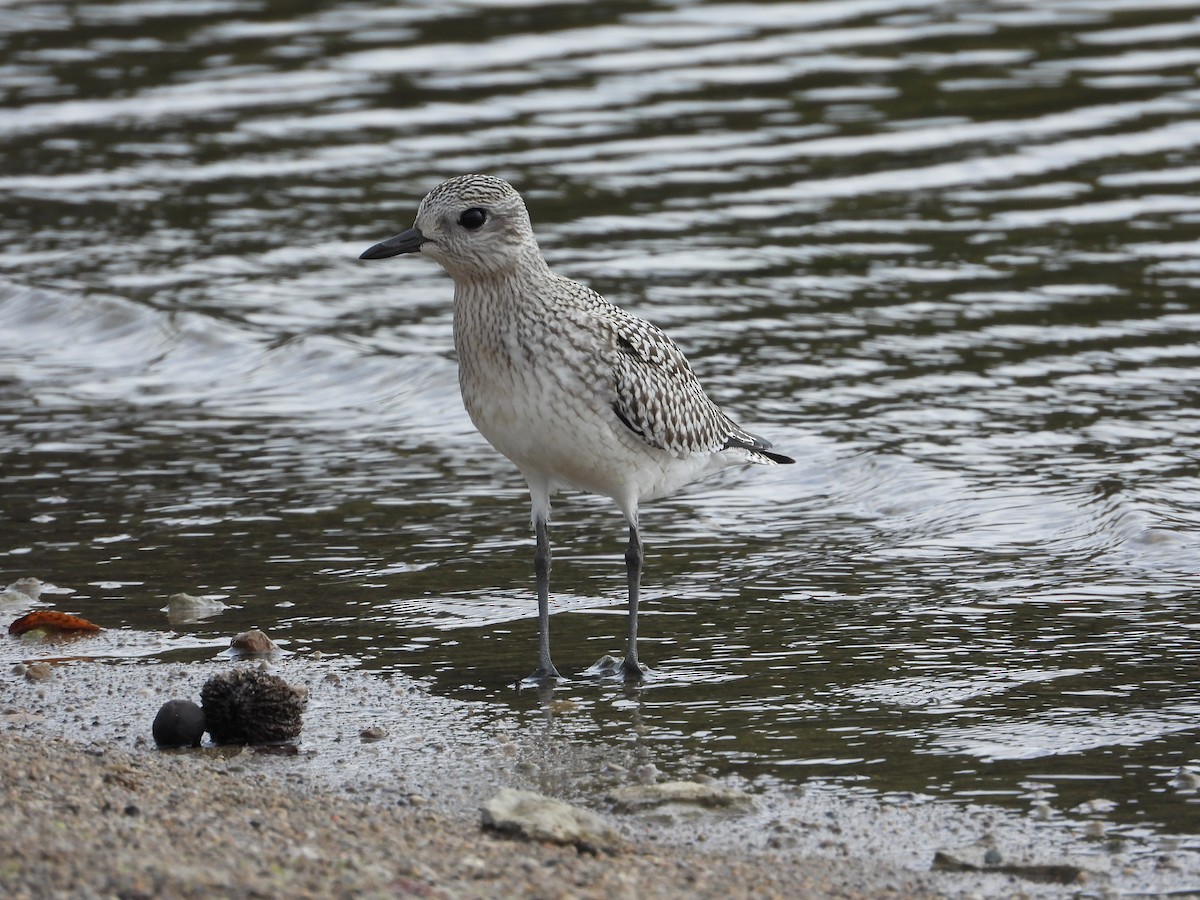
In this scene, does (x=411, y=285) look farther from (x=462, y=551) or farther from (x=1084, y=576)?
(x=1084, y=576)

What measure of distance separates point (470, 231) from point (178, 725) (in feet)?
7.03

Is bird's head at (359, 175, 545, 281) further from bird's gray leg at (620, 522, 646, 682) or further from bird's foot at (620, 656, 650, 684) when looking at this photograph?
bird's foot at (620, 656, 650, 684)

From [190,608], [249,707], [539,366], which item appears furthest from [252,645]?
[539,366]

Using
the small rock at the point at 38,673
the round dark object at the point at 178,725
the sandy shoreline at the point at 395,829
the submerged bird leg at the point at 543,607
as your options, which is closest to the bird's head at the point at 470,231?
→ the submerged bird leg at the point at 543,607

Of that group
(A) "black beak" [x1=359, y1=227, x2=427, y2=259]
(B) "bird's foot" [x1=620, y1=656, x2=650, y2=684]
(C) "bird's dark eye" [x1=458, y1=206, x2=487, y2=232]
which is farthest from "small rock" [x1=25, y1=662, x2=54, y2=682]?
(C) "bird's dark eye" [x1=458, y1=206, x2=487, y2=232]

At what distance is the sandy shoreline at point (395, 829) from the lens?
5008 millimetres

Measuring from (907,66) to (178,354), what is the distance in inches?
321

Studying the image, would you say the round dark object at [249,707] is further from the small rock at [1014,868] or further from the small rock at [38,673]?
the small rock at [1014,868]

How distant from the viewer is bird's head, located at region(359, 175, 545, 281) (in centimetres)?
737

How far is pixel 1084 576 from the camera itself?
28.0 feet

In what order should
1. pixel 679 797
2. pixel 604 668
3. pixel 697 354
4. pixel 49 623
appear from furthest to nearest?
pixel 697 354 → pixel 49 623 → pixel 604 668 → pixel 679 797

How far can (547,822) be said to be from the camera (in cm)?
553

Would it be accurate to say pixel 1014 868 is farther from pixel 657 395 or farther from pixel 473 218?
pixel 473 218

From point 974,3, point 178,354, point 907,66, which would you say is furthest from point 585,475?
point 974,3
